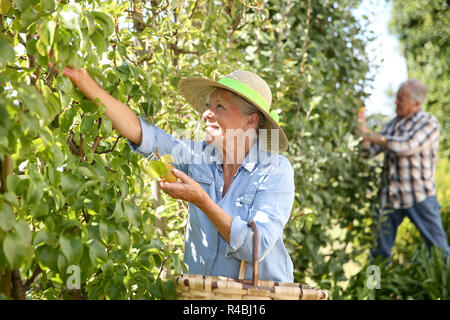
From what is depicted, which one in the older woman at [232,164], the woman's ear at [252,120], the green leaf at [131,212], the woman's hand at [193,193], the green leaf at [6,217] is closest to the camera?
the green leaf at [6,217]

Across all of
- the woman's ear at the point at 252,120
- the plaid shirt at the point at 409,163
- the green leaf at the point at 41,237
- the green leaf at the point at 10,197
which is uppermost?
the plaid shirt at the point at 409,163

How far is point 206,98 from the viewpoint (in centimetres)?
248

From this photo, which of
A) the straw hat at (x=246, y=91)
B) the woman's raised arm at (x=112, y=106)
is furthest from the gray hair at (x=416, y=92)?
the woman's raised arm at (x=112, y=106)

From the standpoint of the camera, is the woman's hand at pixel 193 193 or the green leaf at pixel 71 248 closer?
the green leaf at pixel 71 248

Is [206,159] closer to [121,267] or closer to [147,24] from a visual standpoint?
[121,267]

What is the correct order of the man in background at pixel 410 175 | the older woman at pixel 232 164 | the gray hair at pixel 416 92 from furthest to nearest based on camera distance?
1. the gray hair at pixel 416 92
2. the man in background at pixel 410 175
3. the older woman at pixel 232 164

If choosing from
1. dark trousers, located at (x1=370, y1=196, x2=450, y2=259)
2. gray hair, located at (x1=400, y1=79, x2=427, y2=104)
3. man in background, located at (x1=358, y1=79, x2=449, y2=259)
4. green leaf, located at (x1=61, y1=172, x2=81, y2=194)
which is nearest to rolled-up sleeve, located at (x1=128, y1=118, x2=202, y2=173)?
green leaf, located at (x1=61, y1=172, x2=81, y2=194)

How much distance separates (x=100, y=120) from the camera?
72.1 inches

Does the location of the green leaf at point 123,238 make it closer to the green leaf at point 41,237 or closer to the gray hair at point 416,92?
the green leaf at point 41,237

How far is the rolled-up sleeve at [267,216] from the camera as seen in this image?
5.96 ft

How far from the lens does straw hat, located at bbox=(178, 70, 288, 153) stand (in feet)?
7.36

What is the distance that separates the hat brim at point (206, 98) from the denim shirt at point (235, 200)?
0.35 ft

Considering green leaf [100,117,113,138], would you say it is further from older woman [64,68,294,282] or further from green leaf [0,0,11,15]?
green leaf [0,0,11,15]

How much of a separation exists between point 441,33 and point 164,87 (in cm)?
1025
